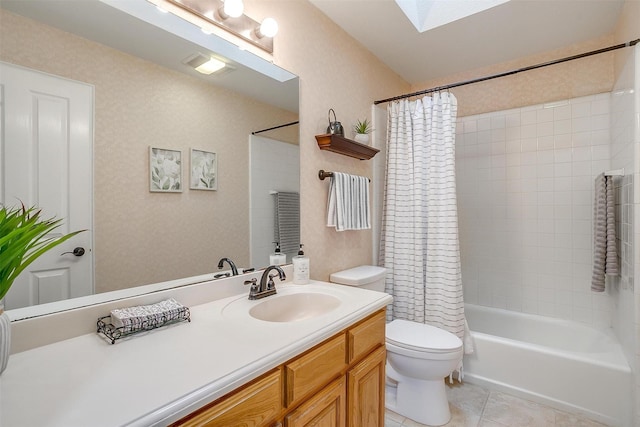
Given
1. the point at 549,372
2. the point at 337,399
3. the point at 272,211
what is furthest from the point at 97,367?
Answer: the point at 549,372

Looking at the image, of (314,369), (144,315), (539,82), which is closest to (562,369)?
(314,369)

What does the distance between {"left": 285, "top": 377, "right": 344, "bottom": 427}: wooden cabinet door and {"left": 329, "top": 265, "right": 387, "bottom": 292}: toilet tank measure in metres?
0.84

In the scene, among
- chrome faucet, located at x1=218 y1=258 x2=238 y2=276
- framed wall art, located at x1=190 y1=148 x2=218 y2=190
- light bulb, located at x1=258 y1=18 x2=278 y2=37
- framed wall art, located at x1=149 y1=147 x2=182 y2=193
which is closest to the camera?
framed wall art, located at x1=149 y1=147 x2=182 y2=193

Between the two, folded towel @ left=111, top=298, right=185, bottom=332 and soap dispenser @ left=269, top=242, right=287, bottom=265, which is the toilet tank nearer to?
soap dispenser @ left=269, top=242, right=287, bottom=265

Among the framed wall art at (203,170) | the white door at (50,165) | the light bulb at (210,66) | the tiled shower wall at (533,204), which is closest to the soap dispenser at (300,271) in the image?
the framed wall art at (203,170)

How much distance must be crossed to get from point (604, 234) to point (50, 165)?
2.86 metres

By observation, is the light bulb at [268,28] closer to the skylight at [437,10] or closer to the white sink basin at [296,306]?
the skylight at [437,10]

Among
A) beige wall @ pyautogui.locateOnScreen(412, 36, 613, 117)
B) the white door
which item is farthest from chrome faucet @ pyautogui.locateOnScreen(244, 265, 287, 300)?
beige wall @ pyautogui.locateOnScreen(412, 36, 613, 117)

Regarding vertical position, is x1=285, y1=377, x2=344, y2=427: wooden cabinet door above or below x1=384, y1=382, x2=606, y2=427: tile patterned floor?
above

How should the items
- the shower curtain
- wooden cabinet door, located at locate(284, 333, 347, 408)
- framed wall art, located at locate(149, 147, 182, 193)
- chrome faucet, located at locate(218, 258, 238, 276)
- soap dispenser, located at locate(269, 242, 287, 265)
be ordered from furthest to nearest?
the shower curtain, soap dispenser, located at locate(269, 242, 287, 265), chrome faucet, located at locate(218, 258, 238, 276), framed wall art, located at locate(149, 147, 182, 193), wooden cabinet door, located at locate(284, 333, 347, 408)

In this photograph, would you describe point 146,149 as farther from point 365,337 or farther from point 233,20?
point 365,337

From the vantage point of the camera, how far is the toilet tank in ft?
6.44

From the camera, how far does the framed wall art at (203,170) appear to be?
51.1 inches

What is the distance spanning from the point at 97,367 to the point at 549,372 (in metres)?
2.32
